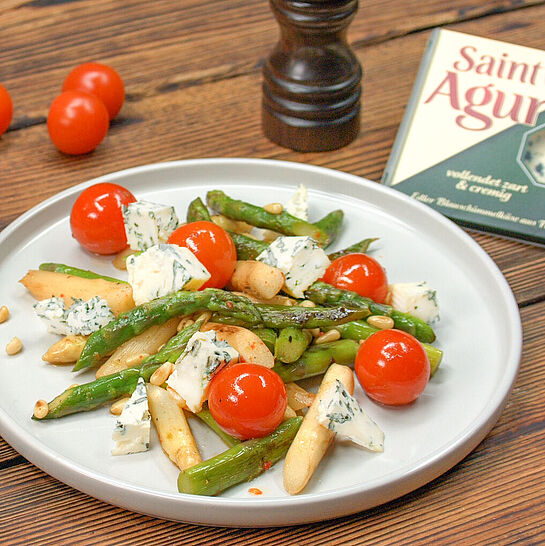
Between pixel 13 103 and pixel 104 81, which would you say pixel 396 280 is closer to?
pixel 104 81

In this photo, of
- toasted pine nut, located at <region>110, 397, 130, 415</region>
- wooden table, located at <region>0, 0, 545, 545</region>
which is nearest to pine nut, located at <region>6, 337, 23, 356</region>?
wooden table, located at <region>0, 0, 545, 545</region>

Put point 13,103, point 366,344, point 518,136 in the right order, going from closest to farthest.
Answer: point 366,344, point 518,136, point 13,103

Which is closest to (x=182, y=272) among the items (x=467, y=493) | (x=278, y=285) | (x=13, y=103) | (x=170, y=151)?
(x=278, y=285)

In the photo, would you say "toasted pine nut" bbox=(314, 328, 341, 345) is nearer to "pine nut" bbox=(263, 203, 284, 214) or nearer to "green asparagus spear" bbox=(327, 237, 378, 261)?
"green asparagus spear" bbox=(327, 237, 378, 261)

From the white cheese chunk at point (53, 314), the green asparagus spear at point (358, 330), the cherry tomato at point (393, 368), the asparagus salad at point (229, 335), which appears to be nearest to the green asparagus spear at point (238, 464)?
the asparagus salad at point (229, 335)

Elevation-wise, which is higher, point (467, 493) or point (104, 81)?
point (104, 81)
